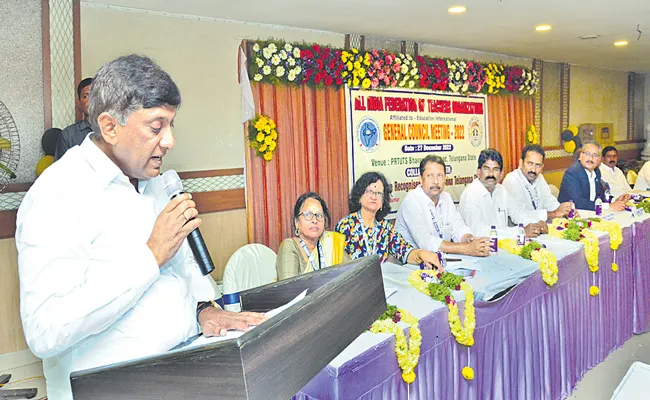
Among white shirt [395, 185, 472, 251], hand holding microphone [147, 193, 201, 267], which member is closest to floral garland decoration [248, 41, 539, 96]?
white shirt [395, 185, 472, 251]

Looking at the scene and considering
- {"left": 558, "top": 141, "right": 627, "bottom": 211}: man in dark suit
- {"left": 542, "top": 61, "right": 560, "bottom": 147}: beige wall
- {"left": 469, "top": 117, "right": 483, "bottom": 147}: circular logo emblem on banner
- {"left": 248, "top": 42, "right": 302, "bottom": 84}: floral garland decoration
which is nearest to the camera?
{"left": 248, "top": 42, "right": 302, "bottom": 84}: floral garland decoration

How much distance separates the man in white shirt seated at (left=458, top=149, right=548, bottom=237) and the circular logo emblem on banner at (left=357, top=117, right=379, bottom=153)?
3.54 ft

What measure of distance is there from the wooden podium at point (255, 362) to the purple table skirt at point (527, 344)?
91cm

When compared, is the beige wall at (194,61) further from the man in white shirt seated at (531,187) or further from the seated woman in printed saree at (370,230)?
the man in white shirt seated at (531,187)

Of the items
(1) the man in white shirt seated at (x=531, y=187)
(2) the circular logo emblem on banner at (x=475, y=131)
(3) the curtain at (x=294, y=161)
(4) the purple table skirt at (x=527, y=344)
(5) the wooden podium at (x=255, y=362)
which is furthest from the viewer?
(2) the circular logo emblem on banner at (x=475, y=131)

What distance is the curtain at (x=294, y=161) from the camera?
177 inches

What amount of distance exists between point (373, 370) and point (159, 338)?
107cm

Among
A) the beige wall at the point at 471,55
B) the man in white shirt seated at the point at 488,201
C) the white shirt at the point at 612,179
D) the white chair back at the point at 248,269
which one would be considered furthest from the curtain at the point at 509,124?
the white chair back at the point at 248,269

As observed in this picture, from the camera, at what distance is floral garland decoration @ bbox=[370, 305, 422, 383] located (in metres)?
2.08

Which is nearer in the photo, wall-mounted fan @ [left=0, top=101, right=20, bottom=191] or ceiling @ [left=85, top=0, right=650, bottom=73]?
wall-mounted fan @ [left=0, top=101, right=20, bottom=191]

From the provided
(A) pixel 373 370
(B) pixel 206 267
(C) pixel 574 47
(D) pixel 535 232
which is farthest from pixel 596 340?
(C) pixel 574 47

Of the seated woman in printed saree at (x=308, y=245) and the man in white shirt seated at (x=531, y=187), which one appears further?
the man in white shirt seated at (x=531, y=187)

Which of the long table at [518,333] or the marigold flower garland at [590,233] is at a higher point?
the marigold flower garland at [590,233]

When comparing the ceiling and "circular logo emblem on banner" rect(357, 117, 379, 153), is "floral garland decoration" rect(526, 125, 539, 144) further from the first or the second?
"circular logo emblem on banner" rect(357, 117, 379, 153)
